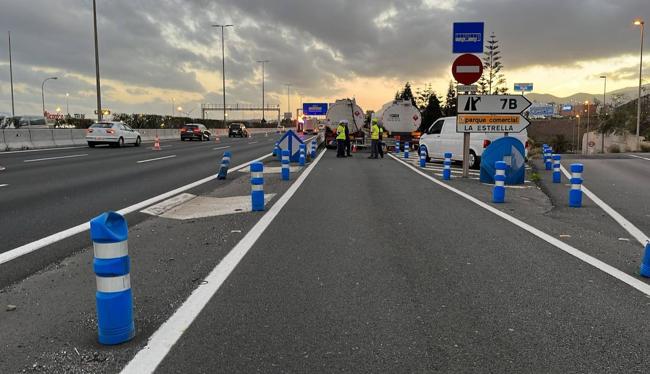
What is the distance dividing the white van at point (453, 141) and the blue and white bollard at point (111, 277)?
51.7 feet

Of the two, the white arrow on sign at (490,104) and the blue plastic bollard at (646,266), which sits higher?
the white arrow on sign at (490,104)

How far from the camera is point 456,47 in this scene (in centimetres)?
1495

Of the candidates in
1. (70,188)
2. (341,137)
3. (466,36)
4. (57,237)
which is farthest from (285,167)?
(341,137)

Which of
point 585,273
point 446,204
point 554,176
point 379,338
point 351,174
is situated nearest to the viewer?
point 379,338

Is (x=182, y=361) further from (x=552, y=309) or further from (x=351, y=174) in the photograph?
(x=351, y=174)

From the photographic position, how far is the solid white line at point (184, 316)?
11.2 ft

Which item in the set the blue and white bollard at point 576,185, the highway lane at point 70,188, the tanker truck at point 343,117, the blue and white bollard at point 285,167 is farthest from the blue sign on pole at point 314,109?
the blue and white bollard at point 576,185

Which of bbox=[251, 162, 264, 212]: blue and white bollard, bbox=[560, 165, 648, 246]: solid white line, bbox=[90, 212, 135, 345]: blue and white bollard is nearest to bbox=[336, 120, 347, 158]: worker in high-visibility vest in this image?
bbox=[560, 165, 648, 246]: solid white line

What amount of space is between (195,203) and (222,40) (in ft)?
194

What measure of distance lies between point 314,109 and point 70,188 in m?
68.6

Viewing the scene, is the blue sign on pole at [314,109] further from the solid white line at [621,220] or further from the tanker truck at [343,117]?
the solid white line at [621,220]

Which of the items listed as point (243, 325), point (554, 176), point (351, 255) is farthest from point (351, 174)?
point (243, 325)

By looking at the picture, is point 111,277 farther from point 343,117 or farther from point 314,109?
point 314,109

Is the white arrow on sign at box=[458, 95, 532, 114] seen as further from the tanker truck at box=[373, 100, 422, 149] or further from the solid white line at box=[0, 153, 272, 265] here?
the tanker truck at box=[373, 100, 422, 149]
